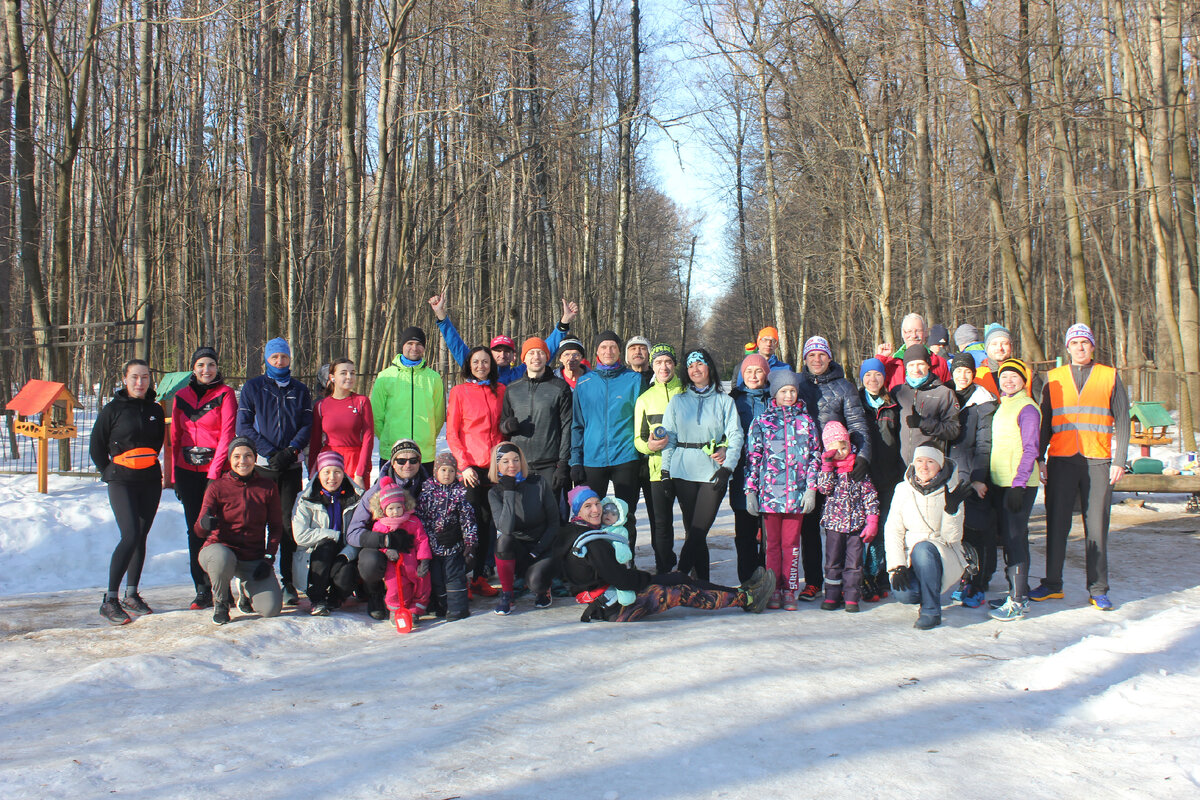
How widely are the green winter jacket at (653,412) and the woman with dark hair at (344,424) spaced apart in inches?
81.1

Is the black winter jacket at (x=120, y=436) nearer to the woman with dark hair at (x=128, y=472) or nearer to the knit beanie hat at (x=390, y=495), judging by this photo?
the woman with dark hair at (x=128, y=472)

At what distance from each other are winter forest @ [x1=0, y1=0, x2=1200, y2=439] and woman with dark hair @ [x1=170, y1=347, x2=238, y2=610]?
4.99 m

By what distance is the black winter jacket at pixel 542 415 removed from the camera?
651 cm

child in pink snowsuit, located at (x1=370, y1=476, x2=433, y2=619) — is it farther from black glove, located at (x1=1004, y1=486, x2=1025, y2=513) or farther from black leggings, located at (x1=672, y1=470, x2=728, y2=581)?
black glove, located at (x1=1004, y1=486, x2=1025, y2=513)

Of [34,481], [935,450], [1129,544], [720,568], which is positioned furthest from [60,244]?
[1129,544]

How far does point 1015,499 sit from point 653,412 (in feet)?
8.63

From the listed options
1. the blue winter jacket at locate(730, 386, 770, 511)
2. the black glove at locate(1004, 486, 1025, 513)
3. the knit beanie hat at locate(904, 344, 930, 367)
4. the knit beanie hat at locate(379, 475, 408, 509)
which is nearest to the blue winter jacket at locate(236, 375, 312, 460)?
the knit beanie hat at locate(379, 475, 408, 509)

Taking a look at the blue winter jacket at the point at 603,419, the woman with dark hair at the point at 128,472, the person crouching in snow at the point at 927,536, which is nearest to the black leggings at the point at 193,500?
the woman with dark hair at the point at 128,472

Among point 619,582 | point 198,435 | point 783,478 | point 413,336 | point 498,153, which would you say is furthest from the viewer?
point 498,153

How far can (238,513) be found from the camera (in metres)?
5.70

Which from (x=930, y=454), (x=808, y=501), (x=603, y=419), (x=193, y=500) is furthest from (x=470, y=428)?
(x=930, y=454)

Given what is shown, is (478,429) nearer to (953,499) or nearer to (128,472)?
(128,472)

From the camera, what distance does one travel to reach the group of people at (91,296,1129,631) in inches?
223

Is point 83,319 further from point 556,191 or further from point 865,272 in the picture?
point 865,272
